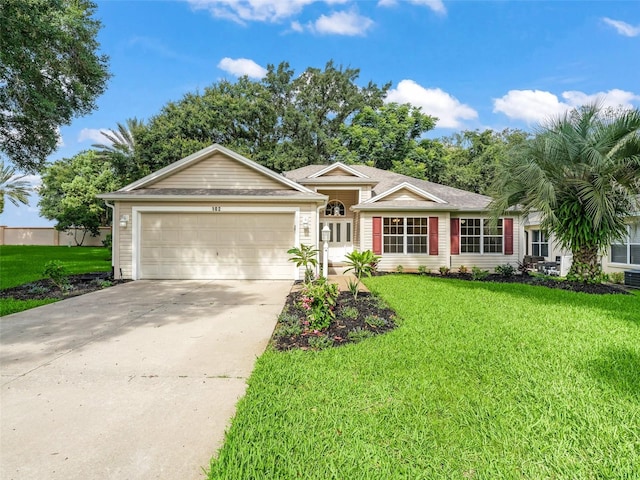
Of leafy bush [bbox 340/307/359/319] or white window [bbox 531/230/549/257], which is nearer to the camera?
leafy bush [bbox 340/307/359/319]

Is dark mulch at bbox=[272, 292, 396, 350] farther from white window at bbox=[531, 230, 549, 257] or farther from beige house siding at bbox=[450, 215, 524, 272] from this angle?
white window at bbox=[531, 230, 549, 257]

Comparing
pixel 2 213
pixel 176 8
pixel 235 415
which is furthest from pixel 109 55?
pixel 2 213

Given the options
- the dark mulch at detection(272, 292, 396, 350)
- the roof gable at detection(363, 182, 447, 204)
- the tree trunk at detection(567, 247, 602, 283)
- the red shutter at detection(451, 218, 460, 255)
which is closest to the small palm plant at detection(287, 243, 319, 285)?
the dark mulch at detection(272, 292, 396, 350)

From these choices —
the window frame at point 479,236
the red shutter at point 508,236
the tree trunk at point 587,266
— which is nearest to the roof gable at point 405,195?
the window frame at point 479,236

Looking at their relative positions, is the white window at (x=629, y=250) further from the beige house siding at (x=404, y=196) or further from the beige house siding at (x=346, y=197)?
the beige house siding at (x=346, y=197)

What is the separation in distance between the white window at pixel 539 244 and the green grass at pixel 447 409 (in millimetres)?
12198

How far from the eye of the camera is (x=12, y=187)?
2903cm

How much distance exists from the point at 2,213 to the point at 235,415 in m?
37.8

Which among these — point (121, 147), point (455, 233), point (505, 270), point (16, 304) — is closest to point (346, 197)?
point (455, 233)

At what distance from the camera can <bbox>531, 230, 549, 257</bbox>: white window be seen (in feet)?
51.0

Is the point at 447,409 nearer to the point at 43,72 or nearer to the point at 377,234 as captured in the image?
the point at 377,234

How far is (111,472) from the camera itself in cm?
206

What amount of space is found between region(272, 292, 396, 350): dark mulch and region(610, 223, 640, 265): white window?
33.7 ft

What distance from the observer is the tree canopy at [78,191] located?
2611 cm
